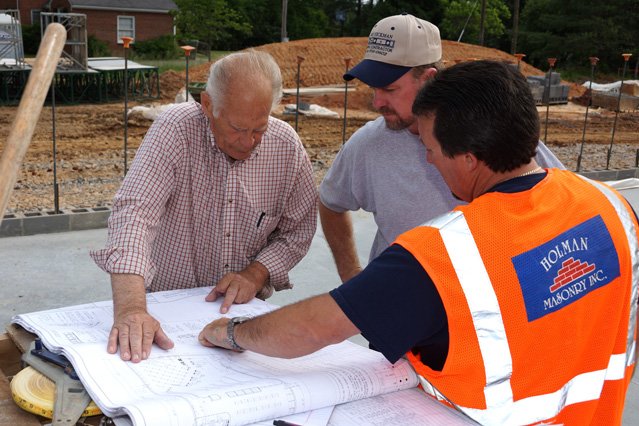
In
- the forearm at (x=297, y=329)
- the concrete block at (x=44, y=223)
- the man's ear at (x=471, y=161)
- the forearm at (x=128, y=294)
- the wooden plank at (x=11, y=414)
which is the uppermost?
the man's ear at (x=471, y=161)

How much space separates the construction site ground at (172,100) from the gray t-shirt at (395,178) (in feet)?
16.9

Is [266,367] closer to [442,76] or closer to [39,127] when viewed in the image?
[442,76]

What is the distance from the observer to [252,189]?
266 centimetres

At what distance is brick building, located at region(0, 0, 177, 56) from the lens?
35.6m

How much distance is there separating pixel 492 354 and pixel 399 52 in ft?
4.48

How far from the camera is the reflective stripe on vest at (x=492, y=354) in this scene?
1513 mm

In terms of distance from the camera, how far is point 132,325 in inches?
78.6

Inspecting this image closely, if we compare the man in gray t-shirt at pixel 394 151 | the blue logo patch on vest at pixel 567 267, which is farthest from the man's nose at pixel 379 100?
the blue logo patch on vest at pixel 567 267

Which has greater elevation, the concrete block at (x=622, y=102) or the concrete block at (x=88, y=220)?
the concrete block at (x=88, y=220)

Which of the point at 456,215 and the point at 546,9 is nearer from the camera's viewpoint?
the point at 456,215

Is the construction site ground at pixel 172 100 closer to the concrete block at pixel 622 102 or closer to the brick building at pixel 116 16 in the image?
the concrete block at pixel 622 102

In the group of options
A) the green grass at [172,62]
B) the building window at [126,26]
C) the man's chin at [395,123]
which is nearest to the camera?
the man's chin at [395,123]

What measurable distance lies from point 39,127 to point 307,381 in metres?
14.5

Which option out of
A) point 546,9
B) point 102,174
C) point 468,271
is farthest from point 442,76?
point 546,9
